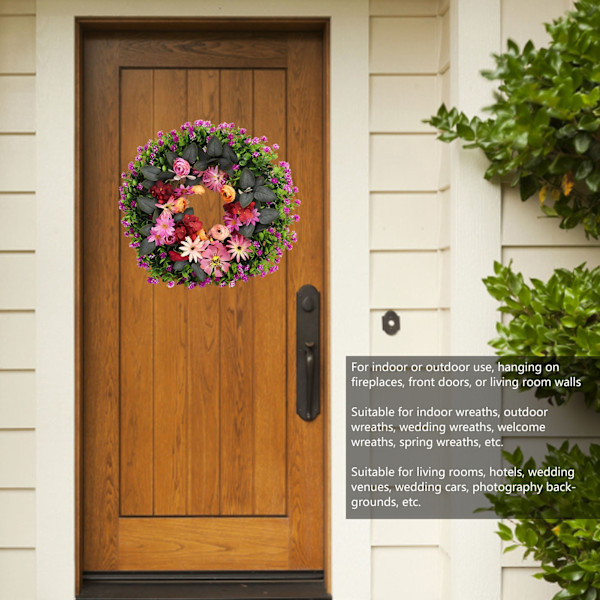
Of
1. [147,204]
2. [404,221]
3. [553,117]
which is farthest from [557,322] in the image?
[147,204]

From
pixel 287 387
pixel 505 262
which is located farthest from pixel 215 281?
pixel 505 262

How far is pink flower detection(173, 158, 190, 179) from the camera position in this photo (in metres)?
1.91

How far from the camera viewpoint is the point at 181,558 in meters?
2.19

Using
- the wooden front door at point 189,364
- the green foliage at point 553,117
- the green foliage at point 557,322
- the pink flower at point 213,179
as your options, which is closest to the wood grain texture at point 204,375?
the wooden front door at point 189,364

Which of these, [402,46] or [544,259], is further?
[402,46]

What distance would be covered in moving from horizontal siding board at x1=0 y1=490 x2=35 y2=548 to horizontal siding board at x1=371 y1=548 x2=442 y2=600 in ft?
3.51

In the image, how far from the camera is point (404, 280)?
2.14 meters

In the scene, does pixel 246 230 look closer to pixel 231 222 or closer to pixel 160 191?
pixel 231 222

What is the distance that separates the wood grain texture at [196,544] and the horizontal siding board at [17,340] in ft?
1.99

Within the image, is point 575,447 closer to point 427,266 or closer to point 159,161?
point 427,266

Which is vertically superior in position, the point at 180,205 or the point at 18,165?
the point at 18,165

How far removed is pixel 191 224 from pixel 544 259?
40.1 inches

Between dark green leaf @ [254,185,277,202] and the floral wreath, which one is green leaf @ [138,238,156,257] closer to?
the floral wreath

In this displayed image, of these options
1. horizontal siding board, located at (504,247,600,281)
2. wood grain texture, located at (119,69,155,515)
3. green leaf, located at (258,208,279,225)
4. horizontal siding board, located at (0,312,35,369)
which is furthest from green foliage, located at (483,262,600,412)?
horizontal siding board, located at (0,312,35,369)
